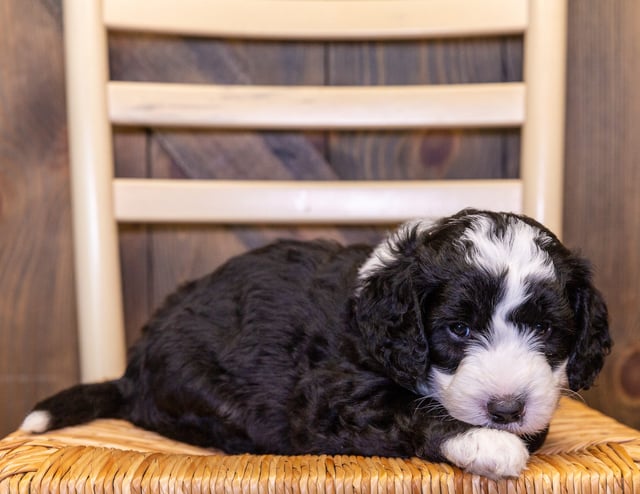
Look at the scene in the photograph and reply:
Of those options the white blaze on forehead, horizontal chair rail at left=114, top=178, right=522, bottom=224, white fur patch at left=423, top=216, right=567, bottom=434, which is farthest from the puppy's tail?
the white blaze on forehead

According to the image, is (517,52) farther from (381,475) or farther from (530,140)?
(381,475)

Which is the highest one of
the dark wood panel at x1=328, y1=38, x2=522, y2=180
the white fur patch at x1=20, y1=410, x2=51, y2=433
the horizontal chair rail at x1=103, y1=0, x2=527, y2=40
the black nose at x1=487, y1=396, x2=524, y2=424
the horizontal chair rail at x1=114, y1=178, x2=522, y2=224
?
the horizontal chair rail at x1=103, y1=0, x2=527, y2=40

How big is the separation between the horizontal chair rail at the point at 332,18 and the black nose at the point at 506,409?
3.39ft

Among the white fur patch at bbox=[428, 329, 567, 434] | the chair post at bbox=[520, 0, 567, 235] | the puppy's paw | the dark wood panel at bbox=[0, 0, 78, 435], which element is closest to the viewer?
the puppy's paw

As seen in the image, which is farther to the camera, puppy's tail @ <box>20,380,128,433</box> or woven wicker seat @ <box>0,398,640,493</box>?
puppy's tail @ <box>20,380,128,433</box>

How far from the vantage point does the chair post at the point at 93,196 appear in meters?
1.79

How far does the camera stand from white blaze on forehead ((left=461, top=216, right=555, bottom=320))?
1.18m

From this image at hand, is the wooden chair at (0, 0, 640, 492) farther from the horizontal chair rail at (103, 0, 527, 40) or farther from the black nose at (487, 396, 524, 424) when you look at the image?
the black nose at (487, 396, 524, 424)

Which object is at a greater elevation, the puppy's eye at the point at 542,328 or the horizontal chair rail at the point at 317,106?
the horizontal chair rail at the point at 317,106

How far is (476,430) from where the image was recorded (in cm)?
108

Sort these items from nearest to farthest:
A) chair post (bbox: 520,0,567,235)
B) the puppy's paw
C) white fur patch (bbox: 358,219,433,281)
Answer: the puppy's paw → white fur patch (bbox: 358,219,433,281) → chair post (bbox: 520,0,567,235)

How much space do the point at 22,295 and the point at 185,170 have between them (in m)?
0.56

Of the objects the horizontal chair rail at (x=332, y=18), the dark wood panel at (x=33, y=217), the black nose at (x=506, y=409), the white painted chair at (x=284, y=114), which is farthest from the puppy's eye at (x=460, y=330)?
the dark wood panel at (x=33, y=217)

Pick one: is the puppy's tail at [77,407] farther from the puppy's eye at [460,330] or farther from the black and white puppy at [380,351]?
the puppy's eye at [460,330]
